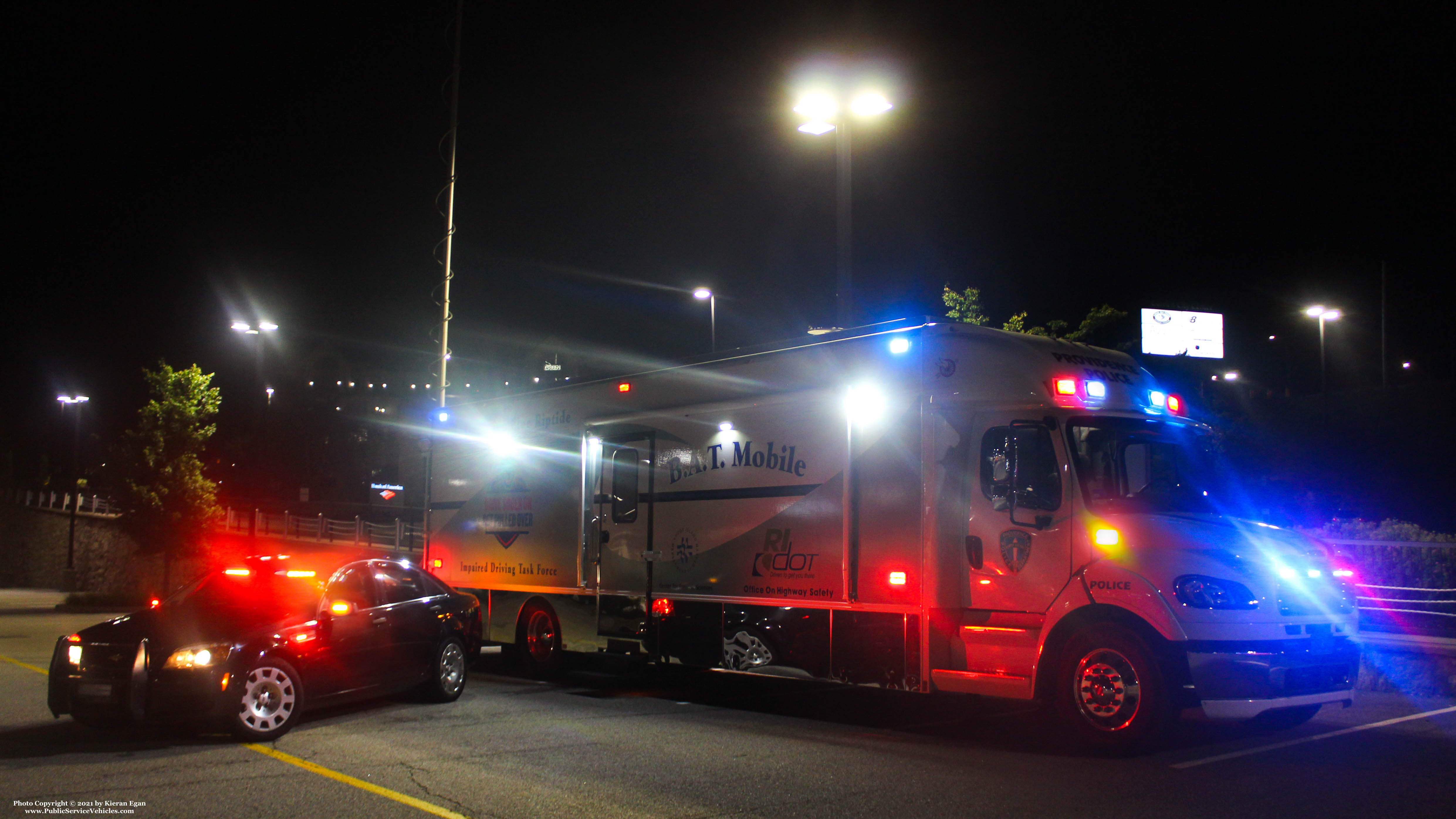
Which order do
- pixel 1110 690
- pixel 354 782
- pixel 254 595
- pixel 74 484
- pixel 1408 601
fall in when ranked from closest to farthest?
pixel 354 782 < pixel 1110 690 < pixel 254 595 < pixel 1408 601 < pixel 74 484

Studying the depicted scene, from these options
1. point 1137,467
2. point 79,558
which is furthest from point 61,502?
point 1137,467

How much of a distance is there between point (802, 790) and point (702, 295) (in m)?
15.7

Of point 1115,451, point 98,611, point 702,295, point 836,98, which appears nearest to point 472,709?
point 1115,451

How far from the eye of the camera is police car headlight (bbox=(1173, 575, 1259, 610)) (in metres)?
7.54

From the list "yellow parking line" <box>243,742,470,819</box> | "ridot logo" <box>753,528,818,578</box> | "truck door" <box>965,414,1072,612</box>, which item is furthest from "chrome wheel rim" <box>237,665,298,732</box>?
"truck door" <box>965,414,1072,612</box>

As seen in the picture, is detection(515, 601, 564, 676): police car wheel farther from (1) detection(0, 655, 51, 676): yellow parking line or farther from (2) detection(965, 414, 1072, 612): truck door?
(2) detection(965, 414, 1072, 612): truck door

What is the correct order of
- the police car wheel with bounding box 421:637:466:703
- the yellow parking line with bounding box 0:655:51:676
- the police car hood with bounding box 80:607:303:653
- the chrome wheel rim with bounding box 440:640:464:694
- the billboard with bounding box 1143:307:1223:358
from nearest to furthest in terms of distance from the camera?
1. the police car hood with bounding box 80:607:303:653
2. the police car wheel with bounding box 421:637:466:703
3. the chrome wheel rim with bounding box 440:640:464:694
4. the yellow parking line with bounding box 0:655:51:676
5. the billboard with bounding box 1143:307:1223:358

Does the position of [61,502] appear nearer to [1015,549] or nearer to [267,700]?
[267,700]

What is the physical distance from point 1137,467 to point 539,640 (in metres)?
7.46

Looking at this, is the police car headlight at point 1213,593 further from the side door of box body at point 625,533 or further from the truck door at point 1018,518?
the side door of box body at point 625,533

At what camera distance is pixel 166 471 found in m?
32.7

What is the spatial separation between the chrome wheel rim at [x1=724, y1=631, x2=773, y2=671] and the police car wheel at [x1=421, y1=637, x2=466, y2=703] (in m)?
2.81

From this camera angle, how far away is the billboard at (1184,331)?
40.0 m

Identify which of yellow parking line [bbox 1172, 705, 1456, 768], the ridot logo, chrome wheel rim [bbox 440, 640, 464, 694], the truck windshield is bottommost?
yellow parking line [bbox 1172, 705, 1456, 768]
